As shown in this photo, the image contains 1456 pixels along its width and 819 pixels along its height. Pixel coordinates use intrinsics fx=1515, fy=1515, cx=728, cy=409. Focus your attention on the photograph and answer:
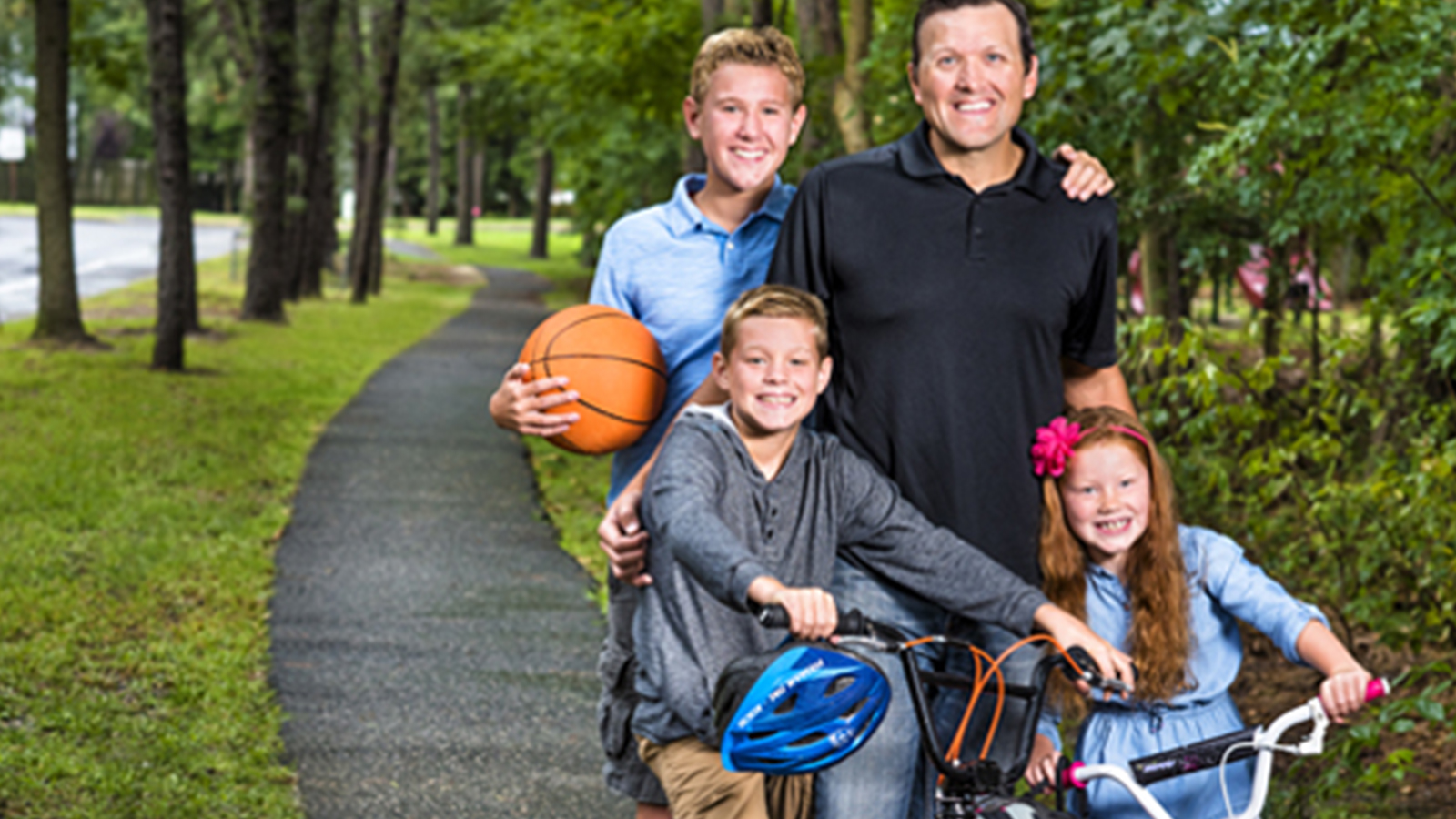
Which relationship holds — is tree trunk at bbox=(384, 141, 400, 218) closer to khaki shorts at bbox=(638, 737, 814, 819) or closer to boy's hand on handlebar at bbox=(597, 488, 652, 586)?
boy's hand on handlebar at bbox=(597, 488, 652, 586)

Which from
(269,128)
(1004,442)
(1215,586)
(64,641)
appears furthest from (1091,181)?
(269,128)

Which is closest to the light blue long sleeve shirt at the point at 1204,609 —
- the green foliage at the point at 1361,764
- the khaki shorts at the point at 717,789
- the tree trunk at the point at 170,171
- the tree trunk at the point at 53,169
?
the khaki shorts at the point at 717,789

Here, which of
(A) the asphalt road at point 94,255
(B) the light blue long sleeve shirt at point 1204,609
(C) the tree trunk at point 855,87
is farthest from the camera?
(A) the asphalt road at point 94,255

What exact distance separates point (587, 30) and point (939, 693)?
1625 centimetres

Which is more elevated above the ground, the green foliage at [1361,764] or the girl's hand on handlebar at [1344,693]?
the girl's hand on handlebar at [1344,693]

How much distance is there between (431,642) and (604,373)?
391cm

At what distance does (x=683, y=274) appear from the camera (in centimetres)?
345

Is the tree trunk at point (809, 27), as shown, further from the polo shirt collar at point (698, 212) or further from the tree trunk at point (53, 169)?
the tree trunk at point (53, 169)

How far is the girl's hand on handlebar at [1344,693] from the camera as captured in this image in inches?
105

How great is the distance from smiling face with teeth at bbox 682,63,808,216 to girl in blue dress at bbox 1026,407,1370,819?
87cm

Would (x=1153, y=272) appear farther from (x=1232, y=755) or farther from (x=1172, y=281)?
(x=1232, y=755)

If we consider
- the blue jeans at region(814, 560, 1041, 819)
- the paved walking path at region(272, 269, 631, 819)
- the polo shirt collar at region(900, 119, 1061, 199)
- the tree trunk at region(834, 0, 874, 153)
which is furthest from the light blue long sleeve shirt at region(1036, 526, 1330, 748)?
the tree trunk at region(834, 0, 874, 153)

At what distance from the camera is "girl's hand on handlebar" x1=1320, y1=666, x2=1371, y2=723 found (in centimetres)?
267

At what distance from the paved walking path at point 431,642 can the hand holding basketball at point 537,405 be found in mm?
2016
